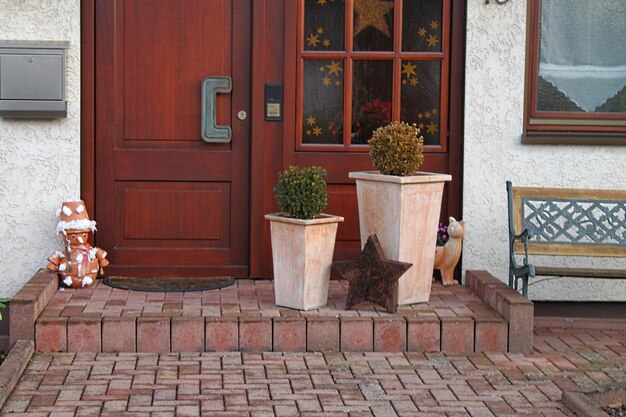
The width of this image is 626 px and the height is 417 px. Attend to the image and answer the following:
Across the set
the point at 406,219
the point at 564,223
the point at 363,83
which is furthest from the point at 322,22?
the point at 564,223

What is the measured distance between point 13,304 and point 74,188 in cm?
137

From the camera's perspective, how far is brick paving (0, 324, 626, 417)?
4957mm

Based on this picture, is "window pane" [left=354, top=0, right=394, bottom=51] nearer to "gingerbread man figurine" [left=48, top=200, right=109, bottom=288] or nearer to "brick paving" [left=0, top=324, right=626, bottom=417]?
"gingerbread man figurine" [left=48, top=200, right=109, bottom=288]

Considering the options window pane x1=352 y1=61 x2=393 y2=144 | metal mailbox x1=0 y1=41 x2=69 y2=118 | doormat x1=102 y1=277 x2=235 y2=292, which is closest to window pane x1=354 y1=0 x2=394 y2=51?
window pane x1=352 y1=61 x2=393 y2=144

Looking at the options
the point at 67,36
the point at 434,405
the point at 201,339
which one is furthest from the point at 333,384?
the point at 67,36

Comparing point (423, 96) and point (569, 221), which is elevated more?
point (423, 96)

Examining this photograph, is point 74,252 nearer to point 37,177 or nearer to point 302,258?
point 37,177

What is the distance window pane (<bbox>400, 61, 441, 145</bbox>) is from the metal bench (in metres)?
0.76

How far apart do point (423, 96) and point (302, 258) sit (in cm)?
172

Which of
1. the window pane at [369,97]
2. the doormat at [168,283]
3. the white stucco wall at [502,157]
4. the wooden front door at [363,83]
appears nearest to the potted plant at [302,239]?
the doormat at [168,283]

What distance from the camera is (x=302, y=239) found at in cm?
612

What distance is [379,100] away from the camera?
23.6 ft

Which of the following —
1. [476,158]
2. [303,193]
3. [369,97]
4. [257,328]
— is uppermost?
[369,97]

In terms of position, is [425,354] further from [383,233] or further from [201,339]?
[201,339]
